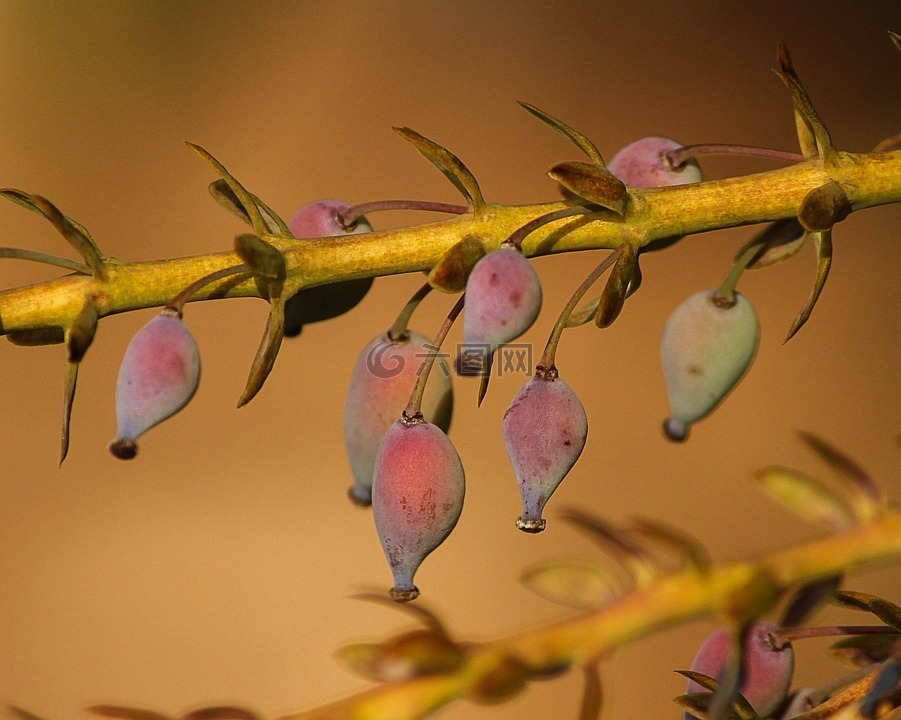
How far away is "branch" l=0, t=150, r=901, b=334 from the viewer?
0.24 metres

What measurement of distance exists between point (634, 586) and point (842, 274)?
1.24m

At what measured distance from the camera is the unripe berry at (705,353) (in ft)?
0.91

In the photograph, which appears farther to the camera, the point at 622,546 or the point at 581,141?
the point at 581,141

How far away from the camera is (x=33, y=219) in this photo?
1.25m

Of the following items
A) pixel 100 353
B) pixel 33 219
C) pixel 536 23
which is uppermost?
pixel 536 23

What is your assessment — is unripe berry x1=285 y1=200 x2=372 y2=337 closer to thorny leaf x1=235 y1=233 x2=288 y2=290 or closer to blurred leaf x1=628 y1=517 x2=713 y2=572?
thorny leaf x1=235 y1=233 x2=288 y2=290

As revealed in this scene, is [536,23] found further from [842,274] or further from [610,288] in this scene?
[610,288]

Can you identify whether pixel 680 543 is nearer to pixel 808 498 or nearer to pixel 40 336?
pixel 808 498

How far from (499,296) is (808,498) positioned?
10 centimetres

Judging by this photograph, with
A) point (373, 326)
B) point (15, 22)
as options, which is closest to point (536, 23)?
point (373, 326)

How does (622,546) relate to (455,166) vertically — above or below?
below

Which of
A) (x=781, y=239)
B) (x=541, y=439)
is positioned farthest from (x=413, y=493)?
(x=781, y=239)

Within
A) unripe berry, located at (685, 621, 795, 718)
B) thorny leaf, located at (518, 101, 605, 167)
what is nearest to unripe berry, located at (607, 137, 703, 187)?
thorny leaf, located at (518, 101, 605, 167)

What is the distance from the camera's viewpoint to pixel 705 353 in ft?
0.91
